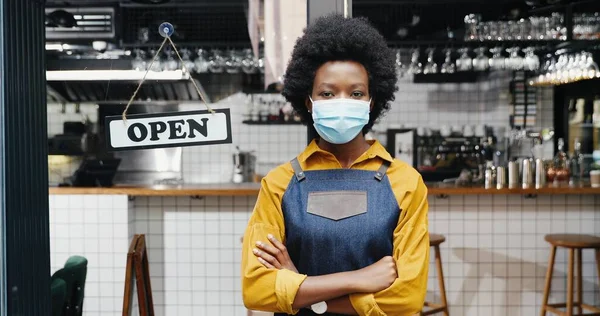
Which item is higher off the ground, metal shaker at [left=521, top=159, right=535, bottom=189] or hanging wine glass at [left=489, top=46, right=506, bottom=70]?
hanging wine glass at [left=489, top=46, right=506, bottom=70]

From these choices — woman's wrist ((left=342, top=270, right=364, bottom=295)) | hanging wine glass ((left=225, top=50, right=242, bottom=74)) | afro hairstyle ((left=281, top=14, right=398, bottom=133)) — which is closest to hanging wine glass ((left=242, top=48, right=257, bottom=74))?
hanging wine glass ((left=225, top=50, right=242, bottom=74))

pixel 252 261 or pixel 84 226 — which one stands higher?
pixel 252 261

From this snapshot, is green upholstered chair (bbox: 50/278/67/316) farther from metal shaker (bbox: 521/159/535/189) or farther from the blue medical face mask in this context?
metal shaker (bbox: 521/159/535/189)

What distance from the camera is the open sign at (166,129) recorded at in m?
1.91

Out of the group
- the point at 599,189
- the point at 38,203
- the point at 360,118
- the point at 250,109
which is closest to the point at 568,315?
the point at 599,189

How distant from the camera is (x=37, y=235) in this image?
1926 mm

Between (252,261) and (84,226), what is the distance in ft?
9.96

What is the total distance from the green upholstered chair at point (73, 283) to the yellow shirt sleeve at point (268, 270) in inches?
52.2

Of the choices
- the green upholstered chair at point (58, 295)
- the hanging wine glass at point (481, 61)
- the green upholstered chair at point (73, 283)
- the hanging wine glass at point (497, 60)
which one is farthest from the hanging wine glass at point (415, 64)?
the green upholstered chair at point (58, 295)

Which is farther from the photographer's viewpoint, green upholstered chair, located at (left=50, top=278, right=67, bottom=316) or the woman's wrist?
green upholstered chair, located at (left=50, top=278, right=67, bottom=316)

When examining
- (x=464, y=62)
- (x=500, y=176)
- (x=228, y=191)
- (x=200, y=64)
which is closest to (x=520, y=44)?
(x=464, y=62)

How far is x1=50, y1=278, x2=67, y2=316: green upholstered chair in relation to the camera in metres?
2.33

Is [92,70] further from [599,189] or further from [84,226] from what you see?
[599,189]

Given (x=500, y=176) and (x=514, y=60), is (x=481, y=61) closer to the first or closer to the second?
(x=514, y=60)
